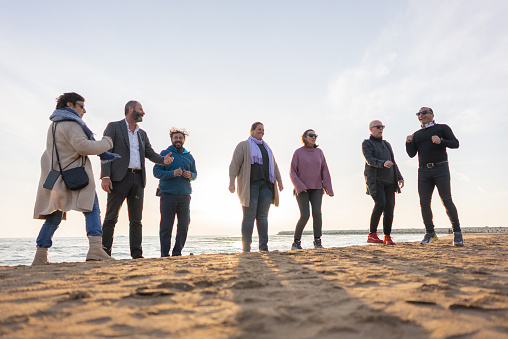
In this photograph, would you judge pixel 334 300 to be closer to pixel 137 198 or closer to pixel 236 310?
pixel 236 310

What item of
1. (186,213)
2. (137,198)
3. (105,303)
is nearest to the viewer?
(105,303)

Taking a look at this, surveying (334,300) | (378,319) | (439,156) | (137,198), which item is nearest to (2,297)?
(334,300)

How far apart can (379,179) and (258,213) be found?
221 cm

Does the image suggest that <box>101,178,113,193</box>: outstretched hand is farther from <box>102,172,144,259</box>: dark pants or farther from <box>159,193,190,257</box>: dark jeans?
<box>159,193,190,257</box>: dark jeans

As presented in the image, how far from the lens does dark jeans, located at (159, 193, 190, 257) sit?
16.4ft

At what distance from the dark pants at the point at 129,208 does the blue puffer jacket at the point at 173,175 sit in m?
0.49

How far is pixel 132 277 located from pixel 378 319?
167 cm

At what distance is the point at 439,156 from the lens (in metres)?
5.31

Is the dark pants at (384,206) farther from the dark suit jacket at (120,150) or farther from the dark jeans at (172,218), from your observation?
the dark suit jacket at (120,150)

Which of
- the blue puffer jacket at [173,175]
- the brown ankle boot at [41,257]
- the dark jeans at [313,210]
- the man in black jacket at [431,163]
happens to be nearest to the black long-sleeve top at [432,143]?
the man in black jacket at [431,163]

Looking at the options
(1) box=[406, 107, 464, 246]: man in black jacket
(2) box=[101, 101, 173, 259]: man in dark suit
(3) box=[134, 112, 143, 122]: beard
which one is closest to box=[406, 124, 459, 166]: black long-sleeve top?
(1) box=[406, 107, 464, 246]: man in black jacket

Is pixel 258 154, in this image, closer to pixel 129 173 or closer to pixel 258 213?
pixel 258 213

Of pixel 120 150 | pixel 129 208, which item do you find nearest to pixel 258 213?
pixel 129 208

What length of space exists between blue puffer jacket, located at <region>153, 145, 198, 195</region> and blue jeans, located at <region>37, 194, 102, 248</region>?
1.30 m
